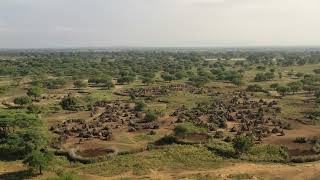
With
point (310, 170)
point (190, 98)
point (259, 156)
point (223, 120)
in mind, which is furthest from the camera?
point (190, 98)

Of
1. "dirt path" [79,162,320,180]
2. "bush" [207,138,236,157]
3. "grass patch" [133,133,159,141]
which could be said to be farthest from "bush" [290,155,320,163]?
"grass patch" [133,133,159,141]

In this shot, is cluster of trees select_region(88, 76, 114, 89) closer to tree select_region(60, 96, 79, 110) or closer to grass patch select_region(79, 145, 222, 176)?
tree select_region(60, 96, 79, 110)

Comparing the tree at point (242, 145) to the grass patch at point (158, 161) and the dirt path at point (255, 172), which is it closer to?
the grass patch at point (158, 161)

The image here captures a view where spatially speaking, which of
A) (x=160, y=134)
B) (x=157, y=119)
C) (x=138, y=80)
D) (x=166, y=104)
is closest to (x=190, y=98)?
(x=166, y=104)

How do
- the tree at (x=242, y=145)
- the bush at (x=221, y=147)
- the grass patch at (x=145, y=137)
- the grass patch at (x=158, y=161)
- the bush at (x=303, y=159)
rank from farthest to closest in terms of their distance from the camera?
the grass patch at (x=145, y=137) < the bush at (x=221, y=147) < the tree at (x=242, y=145) < the bush at (x=303, y=159) < the grass patch at (x=158, y=161)

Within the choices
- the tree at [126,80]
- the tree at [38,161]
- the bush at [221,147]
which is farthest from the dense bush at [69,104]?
the tree at [126,80]

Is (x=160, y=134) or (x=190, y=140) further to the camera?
(x=160, y=134)

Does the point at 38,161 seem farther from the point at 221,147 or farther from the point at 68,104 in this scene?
the point at 68,104

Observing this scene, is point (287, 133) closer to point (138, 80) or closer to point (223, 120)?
point (223, 120)

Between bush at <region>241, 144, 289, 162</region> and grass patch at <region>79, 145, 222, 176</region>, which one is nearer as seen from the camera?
grass patch at <region>79, 145, 222, 176</region>

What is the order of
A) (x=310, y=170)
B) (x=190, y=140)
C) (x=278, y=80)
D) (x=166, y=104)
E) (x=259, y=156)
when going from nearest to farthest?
(x=310, y=170) < (x=259, y=156) < (x=190, y=140) < (x=166, y=104) < (x=278, y=80)

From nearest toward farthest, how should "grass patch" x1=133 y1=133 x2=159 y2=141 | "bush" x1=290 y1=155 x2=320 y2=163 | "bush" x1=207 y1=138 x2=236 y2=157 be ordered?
1. "bush" x1=290 y1=155 x2=320 y2=163
2. "bush" x1=207 y1=138 x2=236 y2=157
3. "grass patch" x1=133 y1=133 x2=159 y2=141
